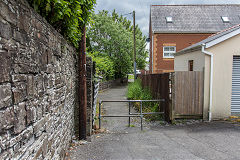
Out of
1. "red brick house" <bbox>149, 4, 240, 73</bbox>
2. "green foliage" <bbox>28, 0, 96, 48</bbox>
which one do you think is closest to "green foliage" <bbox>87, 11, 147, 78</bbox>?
"red brick house" <bbox>149, 4, 240, 73</bbox>

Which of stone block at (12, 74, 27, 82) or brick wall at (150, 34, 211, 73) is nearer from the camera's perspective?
stone block at (12, 74, 27, 82)

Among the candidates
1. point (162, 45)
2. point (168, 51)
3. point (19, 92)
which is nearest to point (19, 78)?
point (19, 92)

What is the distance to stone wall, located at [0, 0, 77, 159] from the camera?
4.10 feet

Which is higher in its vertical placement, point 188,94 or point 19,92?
point 19,92

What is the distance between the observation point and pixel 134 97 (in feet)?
34.3

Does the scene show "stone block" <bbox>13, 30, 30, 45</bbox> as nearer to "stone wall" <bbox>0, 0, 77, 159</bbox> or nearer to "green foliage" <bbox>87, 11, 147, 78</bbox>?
"stone wall" <bbox>0, 0, 77, 159</bbox>

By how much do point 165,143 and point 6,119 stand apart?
4.30 meters

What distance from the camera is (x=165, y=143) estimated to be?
15.6 ft

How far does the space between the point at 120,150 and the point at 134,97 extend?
20.5 ft

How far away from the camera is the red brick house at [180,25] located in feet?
58.0

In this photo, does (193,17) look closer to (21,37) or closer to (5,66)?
(21,37)

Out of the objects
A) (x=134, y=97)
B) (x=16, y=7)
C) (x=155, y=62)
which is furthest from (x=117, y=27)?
(x=16, y=7)

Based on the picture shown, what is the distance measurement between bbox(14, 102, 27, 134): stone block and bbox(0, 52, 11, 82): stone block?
28cm

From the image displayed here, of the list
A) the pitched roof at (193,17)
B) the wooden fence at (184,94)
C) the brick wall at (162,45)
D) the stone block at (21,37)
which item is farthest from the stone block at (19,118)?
the pitched roof at (193,17)
